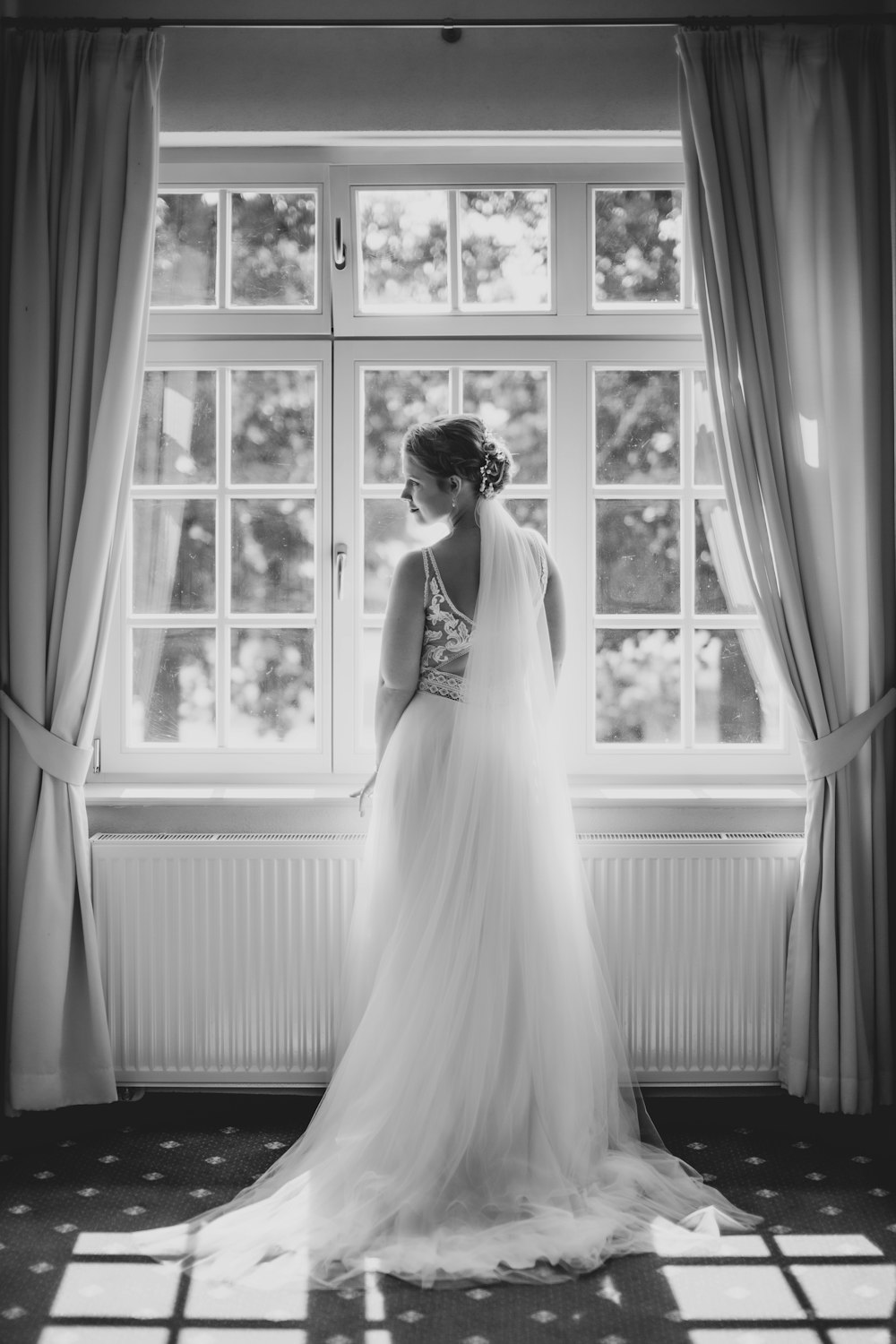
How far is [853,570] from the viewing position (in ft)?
9.53

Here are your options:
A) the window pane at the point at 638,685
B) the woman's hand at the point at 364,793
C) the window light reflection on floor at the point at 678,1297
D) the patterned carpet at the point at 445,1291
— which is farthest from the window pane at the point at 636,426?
the window light reflection on floor at the point at 678,1297

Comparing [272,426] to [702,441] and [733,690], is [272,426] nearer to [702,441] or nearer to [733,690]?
[702,441]

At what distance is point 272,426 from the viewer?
125 inches

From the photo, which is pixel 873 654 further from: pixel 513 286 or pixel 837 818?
pixel 513 286

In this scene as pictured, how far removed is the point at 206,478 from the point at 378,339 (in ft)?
1.97

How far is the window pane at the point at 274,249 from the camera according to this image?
10.4 feet

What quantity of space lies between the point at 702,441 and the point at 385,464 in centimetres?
87

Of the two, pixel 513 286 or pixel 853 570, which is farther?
pixel 513 286

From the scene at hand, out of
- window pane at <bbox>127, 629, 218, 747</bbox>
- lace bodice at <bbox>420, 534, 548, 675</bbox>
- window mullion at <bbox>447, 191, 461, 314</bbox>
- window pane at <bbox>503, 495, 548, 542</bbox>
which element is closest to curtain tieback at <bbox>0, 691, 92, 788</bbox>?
window pane at <bbox>127, 629, 218, 747</bbox>

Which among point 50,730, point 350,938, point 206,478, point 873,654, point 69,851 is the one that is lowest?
point 350,938

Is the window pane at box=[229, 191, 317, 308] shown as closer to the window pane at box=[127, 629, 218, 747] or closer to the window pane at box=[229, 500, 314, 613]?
the window pane at box=[229, 500, 314, 613]

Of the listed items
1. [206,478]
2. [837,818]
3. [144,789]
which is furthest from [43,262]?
[837,818]

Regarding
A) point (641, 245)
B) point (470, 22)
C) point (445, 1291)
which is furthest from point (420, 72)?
point (445, 1291)

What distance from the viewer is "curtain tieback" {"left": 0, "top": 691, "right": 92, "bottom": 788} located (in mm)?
2881
